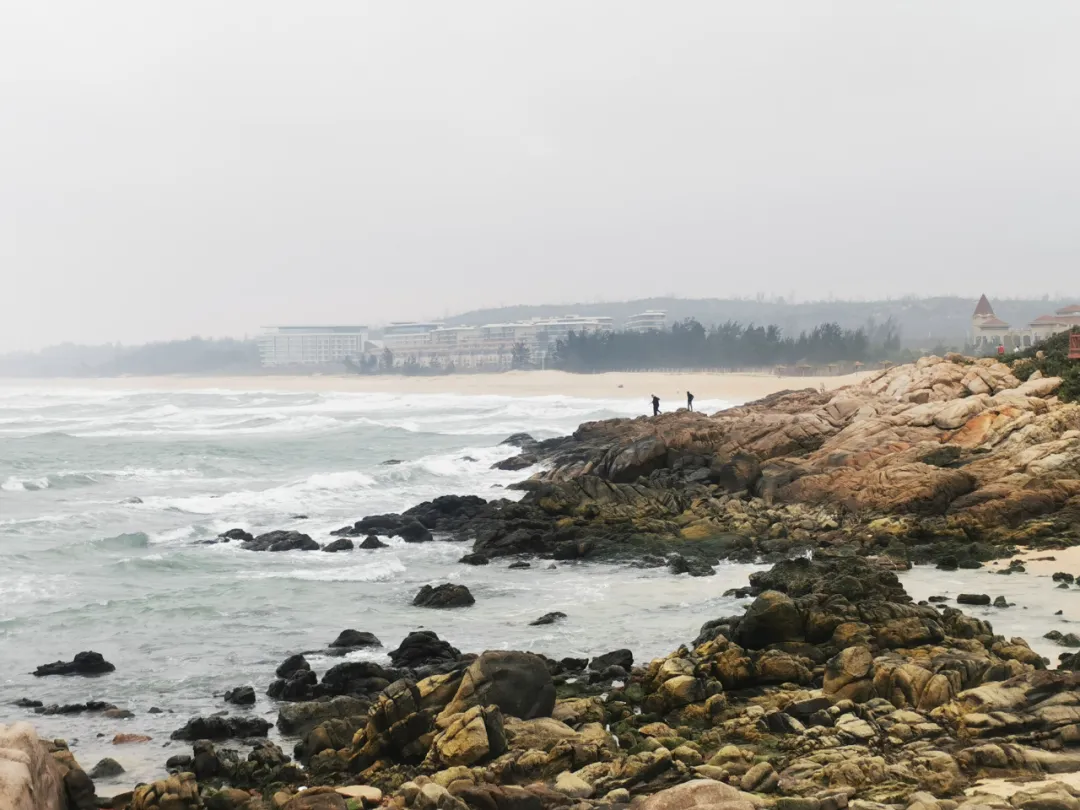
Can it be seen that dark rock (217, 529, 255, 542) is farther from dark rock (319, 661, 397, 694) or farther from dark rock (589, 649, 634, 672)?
dark rock (589, 649, 634, 672)

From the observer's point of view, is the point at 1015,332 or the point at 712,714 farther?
the point at 1015,332

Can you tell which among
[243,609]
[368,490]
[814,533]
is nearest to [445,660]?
[243,609]

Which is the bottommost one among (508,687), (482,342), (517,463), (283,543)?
(283,543)

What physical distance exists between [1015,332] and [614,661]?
9265 cm

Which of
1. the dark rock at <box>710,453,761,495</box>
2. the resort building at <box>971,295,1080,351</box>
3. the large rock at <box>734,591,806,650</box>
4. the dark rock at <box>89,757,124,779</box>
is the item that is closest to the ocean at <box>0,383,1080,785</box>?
the dark rock at <box>89,757,124,779</box>

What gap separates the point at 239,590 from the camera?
63.1 feet

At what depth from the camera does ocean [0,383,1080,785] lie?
13.9 m

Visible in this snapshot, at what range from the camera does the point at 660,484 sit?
88.2ft

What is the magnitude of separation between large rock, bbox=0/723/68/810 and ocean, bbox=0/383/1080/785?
5.99 ft

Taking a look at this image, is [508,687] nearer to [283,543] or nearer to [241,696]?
[241,696]

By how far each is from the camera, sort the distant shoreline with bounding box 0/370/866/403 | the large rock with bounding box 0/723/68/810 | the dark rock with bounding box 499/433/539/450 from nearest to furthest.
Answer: the large rock with bounding box 0/723/68/810 → the dark rock with bounding box 499/433/539/450 → the distant shoreline with bounding box 0/370/866/403

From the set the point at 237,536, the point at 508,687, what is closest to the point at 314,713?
the point at 508,687

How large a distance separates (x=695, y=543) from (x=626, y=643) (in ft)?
23.5

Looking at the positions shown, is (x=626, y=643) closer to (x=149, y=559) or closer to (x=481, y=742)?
(x=481, y=742)
